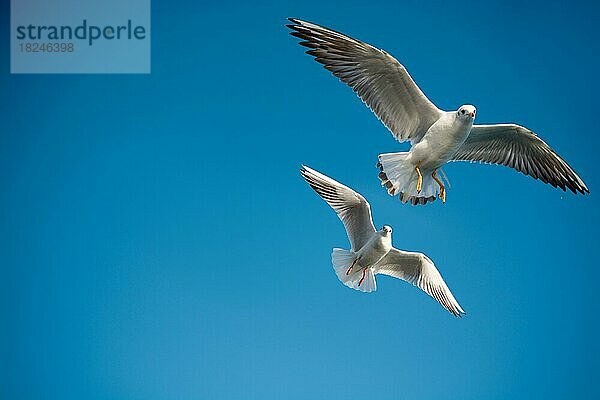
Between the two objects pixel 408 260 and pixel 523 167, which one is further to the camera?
pixel 408 260

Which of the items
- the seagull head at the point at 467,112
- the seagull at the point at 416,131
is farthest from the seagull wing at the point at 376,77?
the seagull head at the point at 467,112

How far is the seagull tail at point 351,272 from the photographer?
2.63 metres

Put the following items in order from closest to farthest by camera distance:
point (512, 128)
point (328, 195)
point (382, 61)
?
point (382, 61)
point (512, 128)
point (328, 195)

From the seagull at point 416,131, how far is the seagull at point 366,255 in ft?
0.77

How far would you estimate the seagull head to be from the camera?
2.18 meters

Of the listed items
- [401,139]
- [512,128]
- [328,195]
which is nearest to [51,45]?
[328,195]

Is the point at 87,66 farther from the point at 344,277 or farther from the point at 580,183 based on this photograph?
the point at 580,183

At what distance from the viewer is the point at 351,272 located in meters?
2.64

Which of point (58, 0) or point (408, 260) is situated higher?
point (58, 0)

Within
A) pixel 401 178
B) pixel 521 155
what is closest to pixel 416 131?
pixel 401 178

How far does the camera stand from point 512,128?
2357 mm

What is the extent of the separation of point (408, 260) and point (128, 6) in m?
1.18

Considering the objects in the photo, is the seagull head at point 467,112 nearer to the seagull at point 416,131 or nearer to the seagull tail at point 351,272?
the seagull at point 416,131

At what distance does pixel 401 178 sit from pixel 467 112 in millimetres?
251
